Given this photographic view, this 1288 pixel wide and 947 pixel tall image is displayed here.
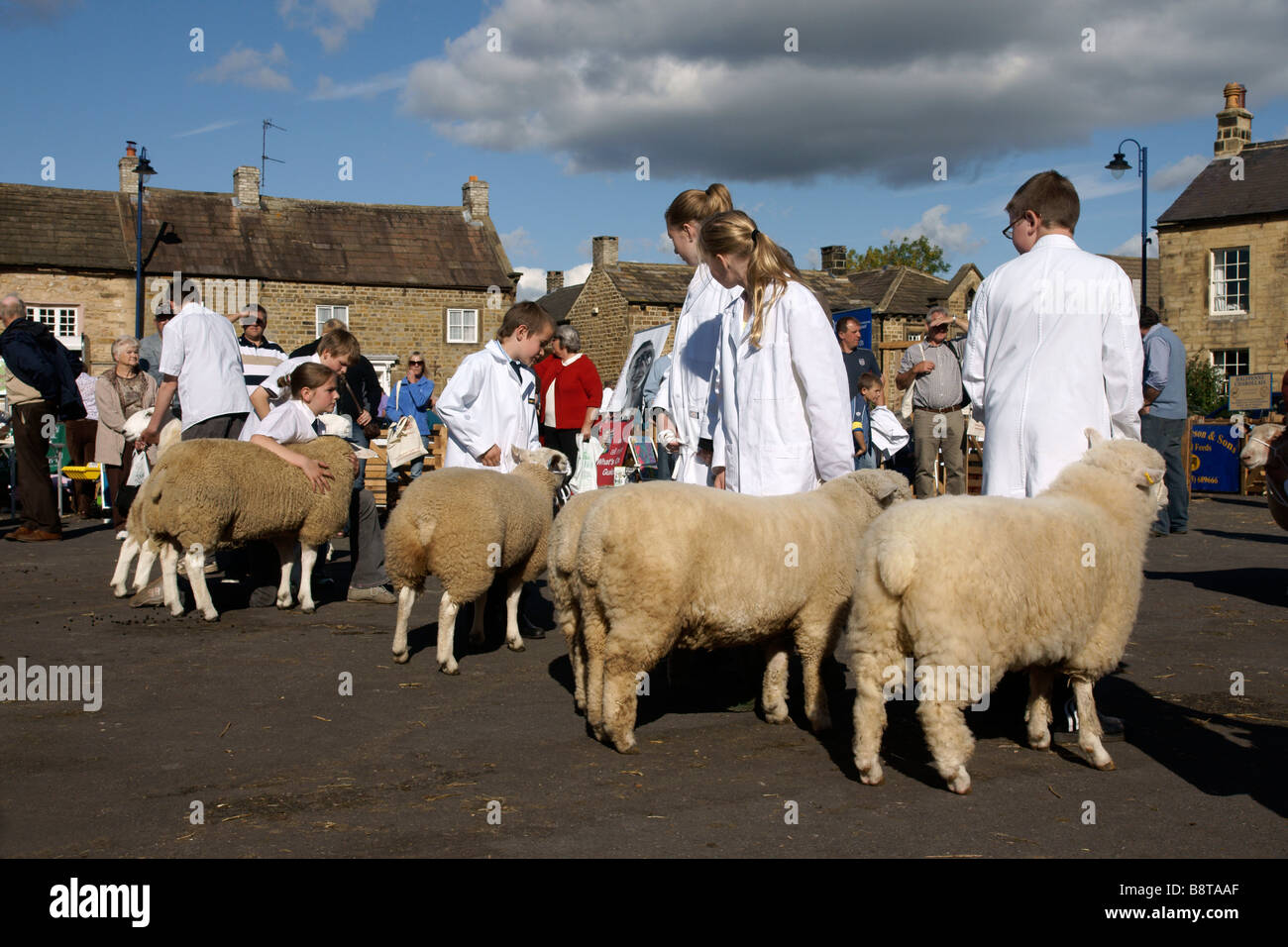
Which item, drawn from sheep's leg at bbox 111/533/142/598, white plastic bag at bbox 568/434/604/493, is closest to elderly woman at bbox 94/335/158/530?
sheep's leg at bbox 111/533/142/598

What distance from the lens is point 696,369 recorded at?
6.44m

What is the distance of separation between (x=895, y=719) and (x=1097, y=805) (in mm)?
1361

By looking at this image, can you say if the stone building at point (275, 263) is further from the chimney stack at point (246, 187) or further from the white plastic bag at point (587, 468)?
the white plastic bag at point (587, 468)

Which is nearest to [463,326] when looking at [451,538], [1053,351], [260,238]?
[260,238]

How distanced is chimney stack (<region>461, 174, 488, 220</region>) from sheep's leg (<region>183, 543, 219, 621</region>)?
40.2 meters

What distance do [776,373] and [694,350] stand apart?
1126 mm

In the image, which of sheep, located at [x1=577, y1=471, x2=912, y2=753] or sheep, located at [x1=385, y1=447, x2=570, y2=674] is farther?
sheep, located at [x1=385, y1=447, x2=570, y2=674]

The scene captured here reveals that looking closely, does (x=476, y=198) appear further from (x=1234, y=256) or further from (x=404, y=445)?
(x=404, y=445)

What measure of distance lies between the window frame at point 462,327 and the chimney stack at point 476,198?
494cm

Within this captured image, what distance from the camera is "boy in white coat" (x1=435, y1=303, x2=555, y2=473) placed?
7223mm

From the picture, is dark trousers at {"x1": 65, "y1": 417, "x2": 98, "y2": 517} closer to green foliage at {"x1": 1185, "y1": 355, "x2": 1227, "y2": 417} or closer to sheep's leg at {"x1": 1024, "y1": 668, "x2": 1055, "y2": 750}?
sheep's leg at {"x1": 1024, "y1": 668, "x2": 1055, "y2": 750}

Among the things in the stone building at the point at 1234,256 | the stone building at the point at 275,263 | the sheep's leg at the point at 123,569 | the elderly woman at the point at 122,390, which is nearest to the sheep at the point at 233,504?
the sheep's leg at the point at 123,569

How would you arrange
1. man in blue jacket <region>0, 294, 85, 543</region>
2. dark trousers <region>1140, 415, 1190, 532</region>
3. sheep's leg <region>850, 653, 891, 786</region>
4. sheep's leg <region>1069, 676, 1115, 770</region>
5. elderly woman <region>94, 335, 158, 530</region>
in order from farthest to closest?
Answer: elderly woman <region>94, 335, 158, 530</region> < dark trousers <region>1140, 415, 1190, 532</region> < man in blue jacket <region>0, 294, 85, 543</region> < sheep's leg <region>1069, 676, 1115, 770</region> < sheep's leg <region>850, 653, 891, 786</region>

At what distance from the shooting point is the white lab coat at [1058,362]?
5.00 metres
